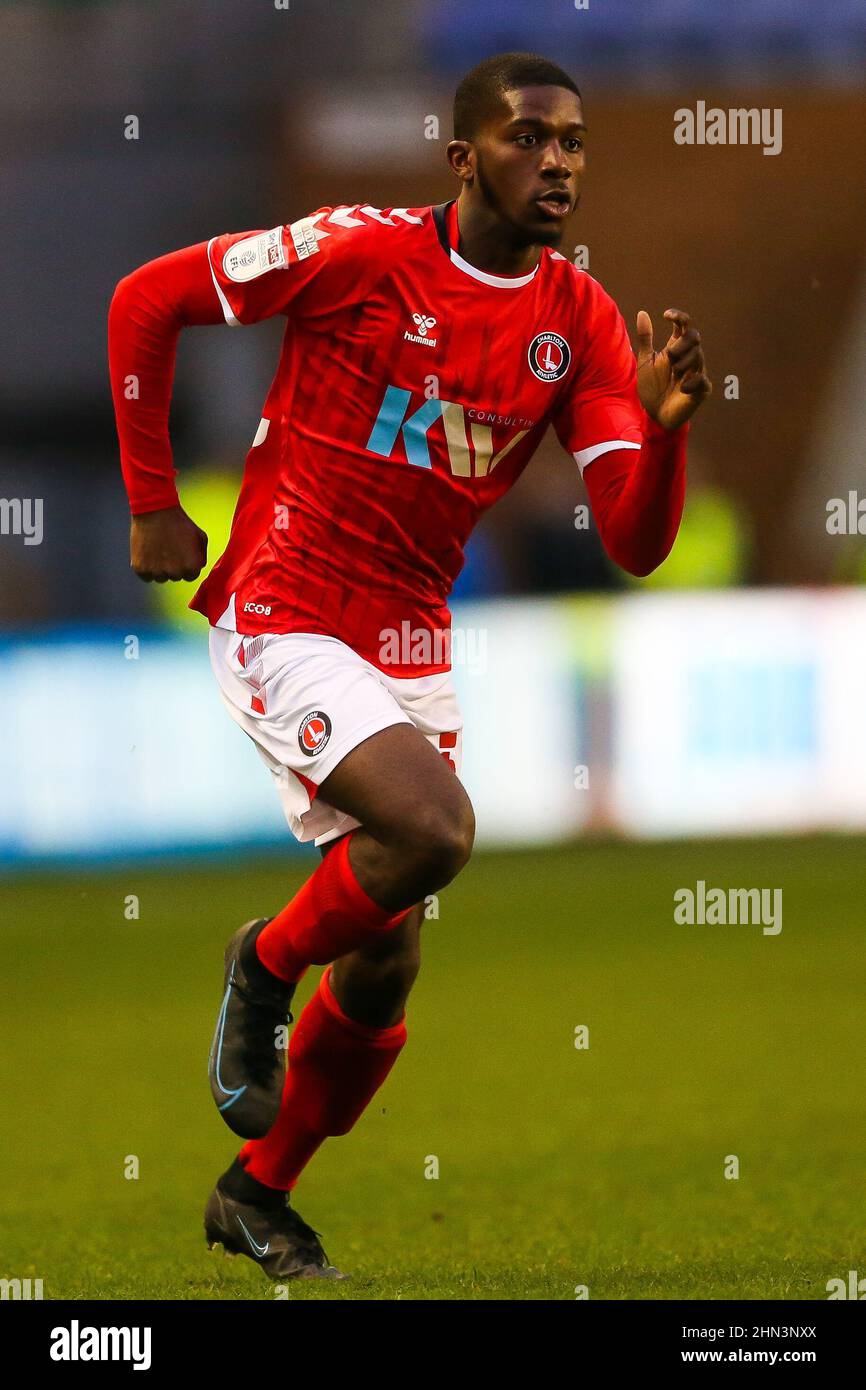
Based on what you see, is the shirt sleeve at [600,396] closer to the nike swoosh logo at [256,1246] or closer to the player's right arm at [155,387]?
the player's right arm at [155,387]

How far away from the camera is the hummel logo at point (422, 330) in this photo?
4777 mm

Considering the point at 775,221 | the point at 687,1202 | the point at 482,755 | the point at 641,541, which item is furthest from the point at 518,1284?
the point at 775,221

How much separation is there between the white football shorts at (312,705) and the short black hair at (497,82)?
3.90ft

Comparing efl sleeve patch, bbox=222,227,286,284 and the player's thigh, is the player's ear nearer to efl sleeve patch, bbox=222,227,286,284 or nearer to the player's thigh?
efl sleeve patch, bbox=222,227,286,284

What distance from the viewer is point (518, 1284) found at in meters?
4.68

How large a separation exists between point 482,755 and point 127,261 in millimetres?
16283

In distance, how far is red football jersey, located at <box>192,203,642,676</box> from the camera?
479 cm

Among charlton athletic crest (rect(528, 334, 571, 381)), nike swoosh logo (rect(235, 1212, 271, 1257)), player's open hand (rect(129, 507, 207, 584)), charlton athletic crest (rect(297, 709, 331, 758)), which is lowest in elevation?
nike swoosh logo (rect(235, 1212, 271, 1257))

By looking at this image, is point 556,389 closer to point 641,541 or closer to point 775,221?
point 641,541

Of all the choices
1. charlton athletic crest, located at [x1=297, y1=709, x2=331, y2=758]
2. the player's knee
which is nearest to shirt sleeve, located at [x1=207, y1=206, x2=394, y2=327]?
charlton athletic crest, located at [x1=297, y1=709, x2=331, y2=758]

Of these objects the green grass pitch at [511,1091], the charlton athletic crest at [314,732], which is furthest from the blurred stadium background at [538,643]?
the charlton athletic crest at [314,732]

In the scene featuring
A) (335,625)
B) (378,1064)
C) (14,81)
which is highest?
(14,81)

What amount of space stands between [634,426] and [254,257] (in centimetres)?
95

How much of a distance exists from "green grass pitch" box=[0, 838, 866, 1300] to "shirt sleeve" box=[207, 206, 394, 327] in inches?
85.0
